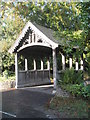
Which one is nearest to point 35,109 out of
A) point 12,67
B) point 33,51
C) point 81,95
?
point 81,95

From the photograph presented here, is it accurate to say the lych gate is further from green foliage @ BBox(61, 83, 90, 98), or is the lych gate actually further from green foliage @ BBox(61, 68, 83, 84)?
green foliage @ BBox(61, 83, 90, 98)

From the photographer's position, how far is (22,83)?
40.1 feet

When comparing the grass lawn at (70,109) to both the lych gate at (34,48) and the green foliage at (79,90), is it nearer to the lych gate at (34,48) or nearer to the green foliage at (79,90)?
the green foliage at (79,90)

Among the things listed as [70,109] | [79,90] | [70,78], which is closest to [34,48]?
[70,78]

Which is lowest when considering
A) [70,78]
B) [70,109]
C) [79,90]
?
[70,109]

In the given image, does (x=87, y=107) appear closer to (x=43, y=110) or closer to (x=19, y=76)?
(x=43, y=110)

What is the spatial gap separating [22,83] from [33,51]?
315 centimetres

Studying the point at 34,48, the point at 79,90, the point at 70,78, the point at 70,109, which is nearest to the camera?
the point at 70,109

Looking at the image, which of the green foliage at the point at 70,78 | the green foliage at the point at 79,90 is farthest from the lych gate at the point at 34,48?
the green foliage at the point at 79,90

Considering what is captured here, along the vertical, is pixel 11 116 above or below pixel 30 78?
below

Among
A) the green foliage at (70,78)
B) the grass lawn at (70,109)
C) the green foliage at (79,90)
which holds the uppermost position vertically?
the green foliage at (70,78)

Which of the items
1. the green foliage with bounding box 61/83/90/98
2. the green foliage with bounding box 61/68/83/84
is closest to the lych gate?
the green foliage with bounding box 61/68/83/84

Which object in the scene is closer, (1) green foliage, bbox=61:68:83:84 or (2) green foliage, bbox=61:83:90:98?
(2) green foliage, bbox=61:83:90:98

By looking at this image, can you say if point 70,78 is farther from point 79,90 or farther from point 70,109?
point 70,109
